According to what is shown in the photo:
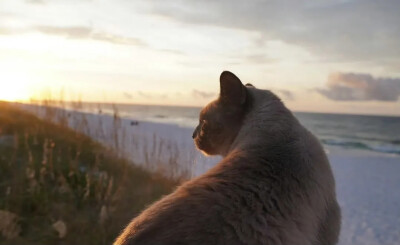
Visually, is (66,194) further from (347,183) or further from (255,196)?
(347,183)

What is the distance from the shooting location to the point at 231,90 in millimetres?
2721

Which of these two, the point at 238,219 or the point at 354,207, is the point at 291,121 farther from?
the point at 354,207

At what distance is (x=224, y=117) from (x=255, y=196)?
3.72 feet

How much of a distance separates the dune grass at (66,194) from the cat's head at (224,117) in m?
2.67

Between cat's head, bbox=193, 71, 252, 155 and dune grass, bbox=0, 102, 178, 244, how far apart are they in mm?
2672

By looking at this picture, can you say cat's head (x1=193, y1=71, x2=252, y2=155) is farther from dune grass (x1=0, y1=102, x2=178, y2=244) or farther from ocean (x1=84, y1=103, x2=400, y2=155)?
ocean (x1=84, y1=103, x2=400, y2=155)

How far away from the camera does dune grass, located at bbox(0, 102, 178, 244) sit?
5125mm

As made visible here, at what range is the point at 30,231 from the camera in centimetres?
508

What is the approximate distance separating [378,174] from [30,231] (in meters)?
13.7

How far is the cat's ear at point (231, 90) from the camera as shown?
2600 millimetres

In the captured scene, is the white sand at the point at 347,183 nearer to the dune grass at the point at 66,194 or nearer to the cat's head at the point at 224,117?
the dune grass at the point at 66,194

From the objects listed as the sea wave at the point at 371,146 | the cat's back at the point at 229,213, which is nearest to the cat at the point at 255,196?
the cat's back at the point at 229,213

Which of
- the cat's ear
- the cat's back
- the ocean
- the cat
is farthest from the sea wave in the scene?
the cat's back

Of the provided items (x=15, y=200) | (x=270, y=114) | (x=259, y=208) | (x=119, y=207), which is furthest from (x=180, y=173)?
(x=259, y=208)
